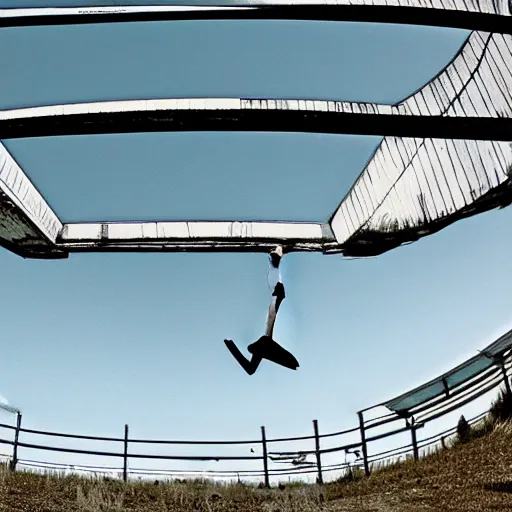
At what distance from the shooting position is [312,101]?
7.76 feet

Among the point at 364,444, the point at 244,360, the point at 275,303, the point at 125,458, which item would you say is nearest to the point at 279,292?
the point at 275,303

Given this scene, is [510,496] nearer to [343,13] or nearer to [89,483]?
[89,483]

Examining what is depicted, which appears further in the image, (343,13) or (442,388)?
(442,388)

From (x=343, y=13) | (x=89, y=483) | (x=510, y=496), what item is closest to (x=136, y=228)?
(x=343, y=13)

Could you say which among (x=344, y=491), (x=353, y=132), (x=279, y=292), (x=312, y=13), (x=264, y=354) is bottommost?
(x=264, y=354)

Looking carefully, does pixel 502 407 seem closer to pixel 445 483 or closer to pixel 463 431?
pixel 463 431

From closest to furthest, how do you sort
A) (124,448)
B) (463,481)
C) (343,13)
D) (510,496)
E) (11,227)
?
(343,13) → (11,227) → (510,496) → (463,481) → (124,448)

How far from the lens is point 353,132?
7.57 feet

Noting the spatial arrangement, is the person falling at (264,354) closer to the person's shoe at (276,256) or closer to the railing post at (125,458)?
the person's shoe at (276,256)

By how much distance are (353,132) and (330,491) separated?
27.0ft

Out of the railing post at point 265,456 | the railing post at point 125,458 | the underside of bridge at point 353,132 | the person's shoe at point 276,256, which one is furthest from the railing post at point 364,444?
the person's shoe at point 276,256

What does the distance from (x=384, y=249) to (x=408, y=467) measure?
6.31m

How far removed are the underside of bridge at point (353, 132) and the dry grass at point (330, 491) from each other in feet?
14.9

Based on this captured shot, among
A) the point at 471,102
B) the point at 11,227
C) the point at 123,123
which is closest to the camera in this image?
the point at 123,123
